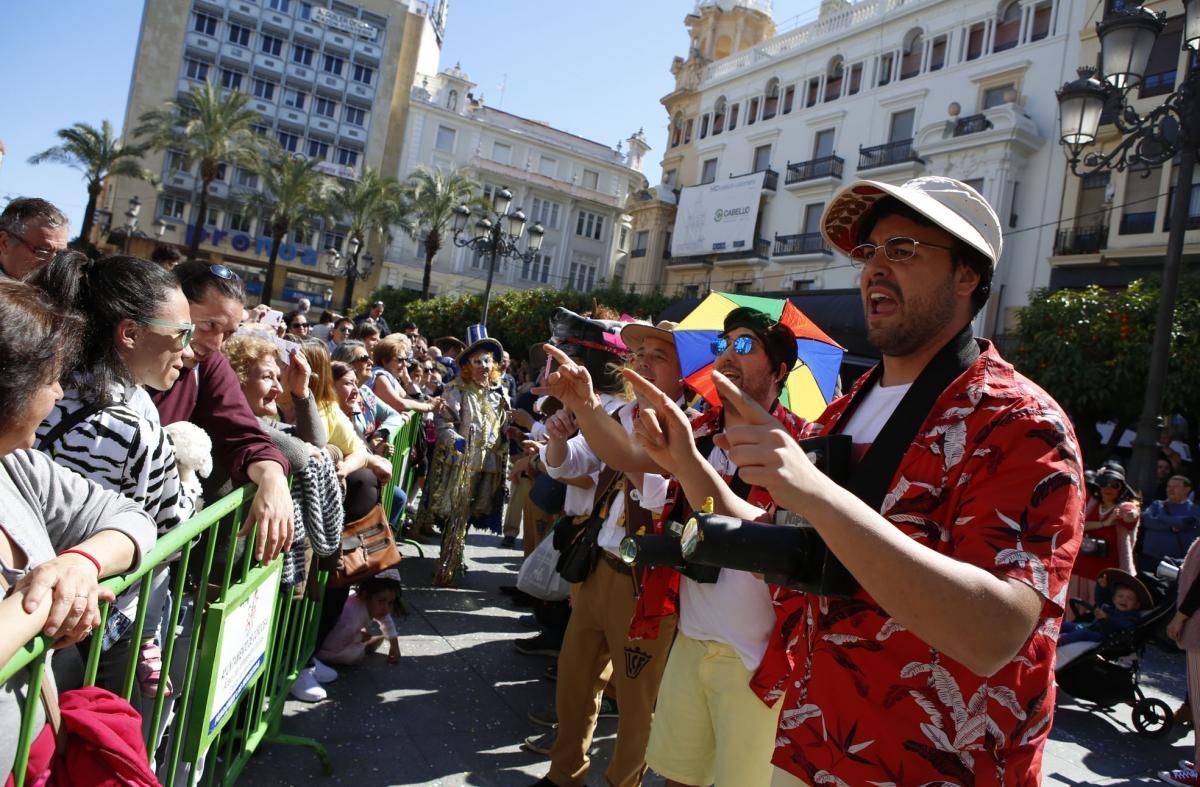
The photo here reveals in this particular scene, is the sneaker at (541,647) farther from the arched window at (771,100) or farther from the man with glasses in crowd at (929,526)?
the arched window at (771,100)

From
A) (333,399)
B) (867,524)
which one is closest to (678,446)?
(867,524)

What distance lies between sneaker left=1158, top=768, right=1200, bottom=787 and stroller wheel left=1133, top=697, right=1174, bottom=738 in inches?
27.1

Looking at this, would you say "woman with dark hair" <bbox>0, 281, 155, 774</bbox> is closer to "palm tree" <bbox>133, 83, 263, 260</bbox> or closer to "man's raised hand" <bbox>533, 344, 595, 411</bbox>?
"man's raised hand" <bbox>533, 344, 595, 411</bbox>

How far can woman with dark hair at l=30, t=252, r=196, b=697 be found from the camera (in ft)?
7.20

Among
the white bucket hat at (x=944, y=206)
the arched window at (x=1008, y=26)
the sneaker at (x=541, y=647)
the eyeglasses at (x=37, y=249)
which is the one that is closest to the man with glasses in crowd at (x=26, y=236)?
the eyeglasses at (x=37, y=249)

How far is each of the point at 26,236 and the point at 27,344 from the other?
2.91 meters

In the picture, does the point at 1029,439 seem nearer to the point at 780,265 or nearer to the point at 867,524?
the point at 867,524

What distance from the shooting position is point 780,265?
36.9 m

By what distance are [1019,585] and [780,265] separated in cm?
3681

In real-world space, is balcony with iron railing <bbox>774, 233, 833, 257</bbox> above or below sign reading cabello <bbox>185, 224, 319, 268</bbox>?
above

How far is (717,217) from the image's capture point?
40469mm

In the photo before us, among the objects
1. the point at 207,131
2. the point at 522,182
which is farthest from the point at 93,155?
the point at 522,182

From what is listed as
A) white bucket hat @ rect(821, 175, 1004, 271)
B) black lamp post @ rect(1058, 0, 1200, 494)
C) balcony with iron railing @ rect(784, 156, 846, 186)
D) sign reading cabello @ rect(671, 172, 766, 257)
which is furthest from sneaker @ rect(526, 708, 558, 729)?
sign reading cabello @ rect(671, 172, 766, 257)

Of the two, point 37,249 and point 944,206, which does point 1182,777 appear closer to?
point 944,206
